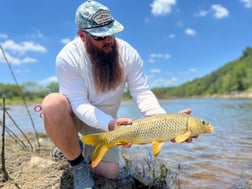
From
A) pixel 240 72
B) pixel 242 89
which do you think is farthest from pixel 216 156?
pixel 240 72

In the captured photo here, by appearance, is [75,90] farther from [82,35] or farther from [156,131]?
[156,131]

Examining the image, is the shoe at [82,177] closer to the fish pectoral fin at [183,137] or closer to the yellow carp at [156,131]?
the yellow carp at [156,131]

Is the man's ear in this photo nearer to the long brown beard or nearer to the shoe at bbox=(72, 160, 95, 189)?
the long brown beard

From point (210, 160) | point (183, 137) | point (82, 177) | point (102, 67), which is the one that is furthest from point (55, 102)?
point (210, 160)

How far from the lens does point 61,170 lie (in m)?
3.18

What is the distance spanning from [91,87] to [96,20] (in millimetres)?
597

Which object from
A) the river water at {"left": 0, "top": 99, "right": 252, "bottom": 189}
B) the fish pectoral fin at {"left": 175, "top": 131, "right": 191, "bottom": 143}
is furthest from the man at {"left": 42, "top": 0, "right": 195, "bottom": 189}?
the river water at {"left": 0, "top": 99, "right": 252, "bottom": 189}

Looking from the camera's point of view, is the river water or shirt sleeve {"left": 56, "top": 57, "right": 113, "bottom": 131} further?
the river water

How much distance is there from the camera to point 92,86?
9.62 feet

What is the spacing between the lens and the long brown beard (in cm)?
292

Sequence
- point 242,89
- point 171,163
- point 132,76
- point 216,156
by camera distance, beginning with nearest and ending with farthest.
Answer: point 132,76 → point 171,163 → point 216,156 → point 242,89

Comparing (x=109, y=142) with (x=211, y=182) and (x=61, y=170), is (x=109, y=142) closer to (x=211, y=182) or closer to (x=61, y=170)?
(x=61, y=170)

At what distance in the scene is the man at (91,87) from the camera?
105 inches

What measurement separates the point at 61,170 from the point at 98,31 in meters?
1.41
